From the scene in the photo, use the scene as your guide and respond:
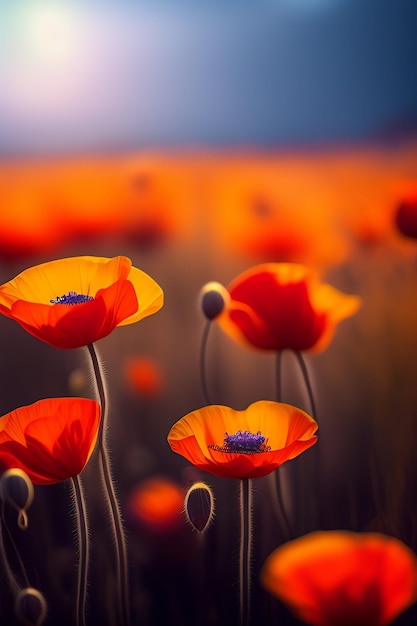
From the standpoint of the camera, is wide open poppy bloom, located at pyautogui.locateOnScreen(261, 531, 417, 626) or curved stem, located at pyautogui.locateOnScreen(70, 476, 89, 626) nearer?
wide open poppy bloom, located at pyautogui.locateOnScreen(261, 531, 417, 626)

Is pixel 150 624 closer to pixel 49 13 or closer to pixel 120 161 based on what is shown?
pixel 120 161

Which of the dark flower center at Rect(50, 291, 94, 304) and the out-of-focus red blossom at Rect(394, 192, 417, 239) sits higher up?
the out-of-focus red blossom at Rect(394, 192, 417, 239)

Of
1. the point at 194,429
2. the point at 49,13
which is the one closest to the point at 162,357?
the point at 194,429

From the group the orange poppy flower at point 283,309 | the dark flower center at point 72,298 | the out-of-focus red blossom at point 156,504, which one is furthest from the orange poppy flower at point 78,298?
the out-of-focus red blossom at point 156,504

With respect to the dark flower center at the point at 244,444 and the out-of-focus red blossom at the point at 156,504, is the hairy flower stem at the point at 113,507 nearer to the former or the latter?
the out-of-focus red blossom at the point at 156,504

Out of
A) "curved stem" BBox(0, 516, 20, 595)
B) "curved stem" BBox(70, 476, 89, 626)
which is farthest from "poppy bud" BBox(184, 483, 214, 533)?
"curved stem" BBox(0, 516, 20, 595)

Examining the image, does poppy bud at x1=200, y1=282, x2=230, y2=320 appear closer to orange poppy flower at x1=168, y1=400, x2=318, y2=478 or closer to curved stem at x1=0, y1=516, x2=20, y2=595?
orange poppy flower at x1=168, y1=400, x2=318, y2=478

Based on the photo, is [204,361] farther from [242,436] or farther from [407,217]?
[407,217]
